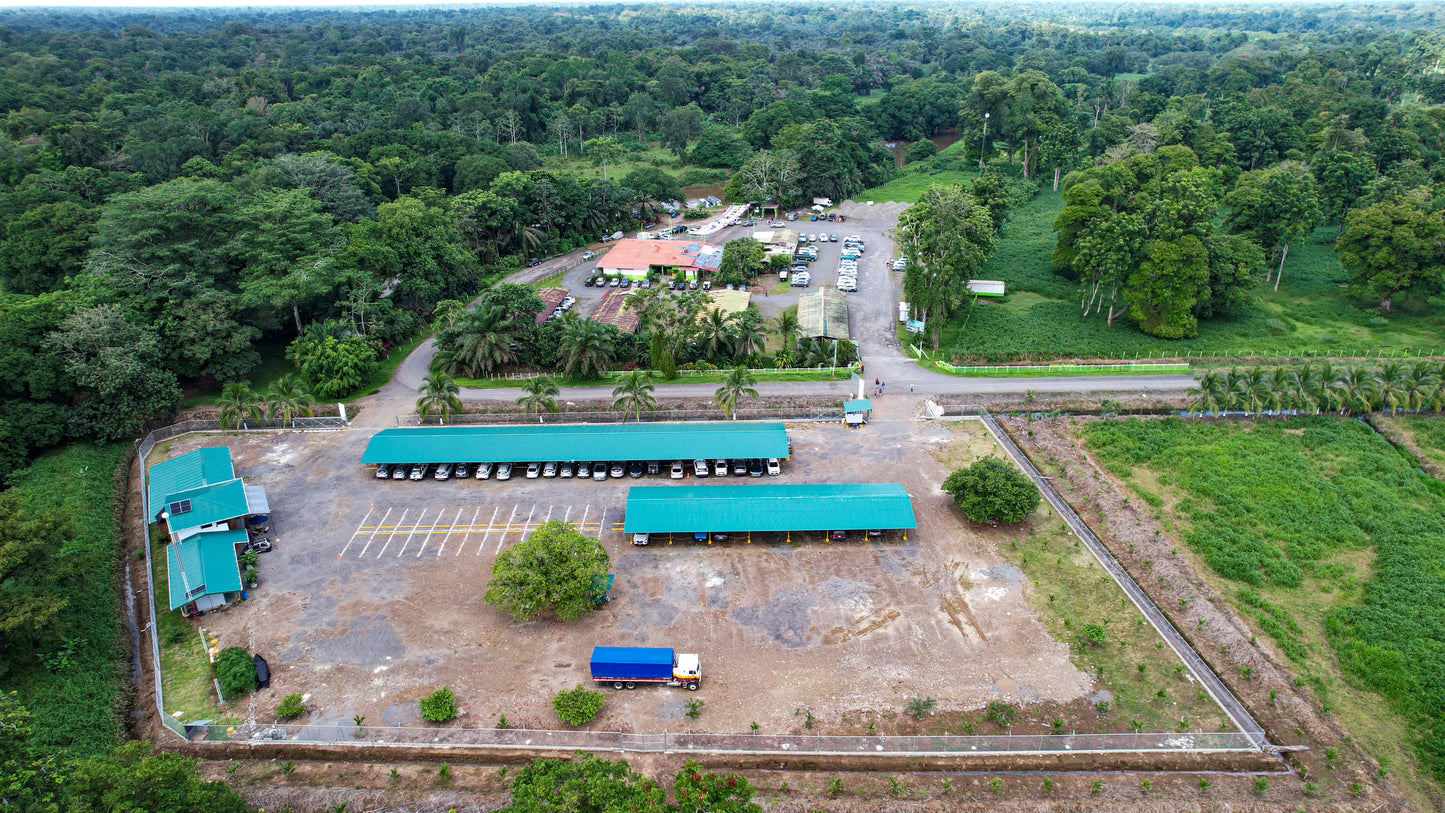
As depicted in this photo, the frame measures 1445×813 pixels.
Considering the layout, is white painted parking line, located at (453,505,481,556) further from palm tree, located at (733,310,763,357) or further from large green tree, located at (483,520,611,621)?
palm tree, located at (733,310,763,357)

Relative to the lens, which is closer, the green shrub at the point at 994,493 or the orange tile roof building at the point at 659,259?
the green shrub at the point at 994,493

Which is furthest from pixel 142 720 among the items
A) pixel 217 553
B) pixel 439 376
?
pixel 439 376

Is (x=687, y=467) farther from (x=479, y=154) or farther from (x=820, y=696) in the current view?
(x=479, y=154)

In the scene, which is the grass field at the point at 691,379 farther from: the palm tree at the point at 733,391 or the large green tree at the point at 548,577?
the large green tree at the point at 548,577

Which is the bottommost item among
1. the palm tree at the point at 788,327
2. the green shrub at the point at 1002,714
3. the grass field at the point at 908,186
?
the green shrub at the point at 1002,714

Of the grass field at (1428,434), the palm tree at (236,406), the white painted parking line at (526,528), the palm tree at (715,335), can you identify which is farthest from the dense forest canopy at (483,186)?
the grass field at (1428,434)

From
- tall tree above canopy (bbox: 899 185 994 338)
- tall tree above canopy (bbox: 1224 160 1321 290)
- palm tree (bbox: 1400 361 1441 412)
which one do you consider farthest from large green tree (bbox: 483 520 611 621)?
tall tree above canopy (bbox: 1224 160 1321 290)
